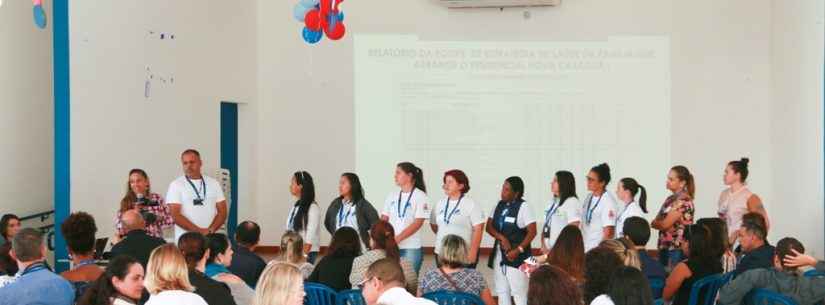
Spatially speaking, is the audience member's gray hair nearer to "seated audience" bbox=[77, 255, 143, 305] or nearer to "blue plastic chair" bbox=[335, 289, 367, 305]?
"seated audience" bbox=[77, 255, 143, 305]

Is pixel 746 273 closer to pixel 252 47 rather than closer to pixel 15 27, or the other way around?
pixel 15 27

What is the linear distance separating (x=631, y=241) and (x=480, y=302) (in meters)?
1.07

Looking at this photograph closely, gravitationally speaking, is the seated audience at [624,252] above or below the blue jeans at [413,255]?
above

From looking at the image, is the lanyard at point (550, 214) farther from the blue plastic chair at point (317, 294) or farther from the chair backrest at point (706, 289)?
the blue plastic chair at point (317, 294)

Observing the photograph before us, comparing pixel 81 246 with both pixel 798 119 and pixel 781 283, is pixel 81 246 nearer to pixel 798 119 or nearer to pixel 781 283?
pixel 781 283

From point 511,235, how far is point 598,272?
2940mm

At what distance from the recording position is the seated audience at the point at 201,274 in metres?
4.36

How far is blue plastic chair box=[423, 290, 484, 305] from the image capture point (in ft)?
17.1

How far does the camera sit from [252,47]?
11.9 m

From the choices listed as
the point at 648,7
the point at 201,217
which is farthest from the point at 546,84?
the point at 201,217

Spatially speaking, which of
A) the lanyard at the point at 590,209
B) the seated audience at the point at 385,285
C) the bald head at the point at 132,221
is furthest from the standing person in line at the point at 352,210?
the seated audience at the point at 385,285

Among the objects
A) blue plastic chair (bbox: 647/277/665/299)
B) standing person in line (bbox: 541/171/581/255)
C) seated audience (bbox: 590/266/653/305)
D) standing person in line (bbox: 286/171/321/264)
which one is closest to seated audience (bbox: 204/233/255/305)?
seated audience (bbox: 590/266/653/305)

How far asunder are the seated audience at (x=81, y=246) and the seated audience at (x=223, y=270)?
685 millimetres

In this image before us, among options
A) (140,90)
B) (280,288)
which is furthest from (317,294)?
(140,90)
